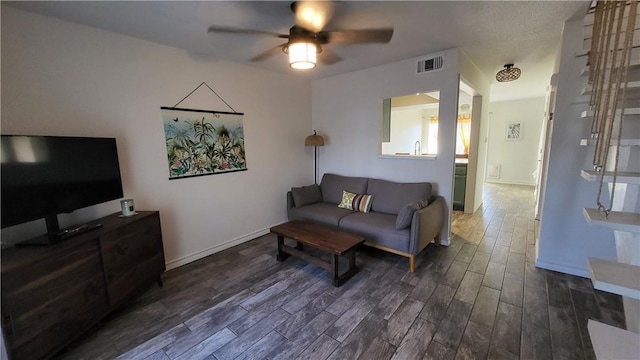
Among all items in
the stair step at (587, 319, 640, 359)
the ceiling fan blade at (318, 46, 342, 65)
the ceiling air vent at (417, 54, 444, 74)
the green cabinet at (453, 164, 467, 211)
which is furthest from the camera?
the green cabinet at (453, 164, 467, 211)

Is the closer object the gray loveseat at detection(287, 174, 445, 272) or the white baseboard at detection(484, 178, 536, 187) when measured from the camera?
the gray loveseat at detection(287, 174, 445, 272)

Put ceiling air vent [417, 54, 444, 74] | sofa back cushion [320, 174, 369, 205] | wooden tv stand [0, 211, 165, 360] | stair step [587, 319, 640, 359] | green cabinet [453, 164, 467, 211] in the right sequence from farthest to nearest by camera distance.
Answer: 1. green cabinet [453, 164, 467, 211]
2. sofa back cushion [320, 174, 369, 205]
3. ceiling air vent [417, 54, 444, 74]
4. wooden tv stand [0, 211, 165, 360]
5. stair step [587, 319, 640, 359]

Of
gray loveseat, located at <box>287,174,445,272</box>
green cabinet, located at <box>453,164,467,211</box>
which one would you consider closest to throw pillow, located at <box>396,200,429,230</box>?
gray loveseat, located at <box>287,174,445,272</box>

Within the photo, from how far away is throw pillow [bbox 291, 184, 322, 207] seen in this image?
385 centimetres

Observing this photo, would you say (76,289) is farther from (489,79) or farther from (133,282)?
(489,79)

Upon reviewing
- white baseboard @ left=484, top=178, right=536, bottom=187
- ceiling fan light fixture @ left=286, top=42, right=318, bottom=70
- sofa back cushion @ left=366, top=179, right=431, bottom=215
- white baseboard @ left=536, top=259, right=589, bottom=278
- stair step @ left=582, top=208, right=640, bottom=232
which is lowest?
white baseboard @ left=536, top=259, right=589, bottom=278

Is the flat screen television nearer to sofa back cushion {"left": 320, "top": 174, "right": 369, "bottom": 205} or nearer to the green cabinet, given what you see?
sofa back cushion {"left": 320, "top": 174, "right": 369, "bottom": 205}

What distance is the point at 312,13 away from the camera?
2.00 metres

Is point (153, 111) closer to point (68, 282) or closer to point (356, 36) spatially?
point (68, 282)

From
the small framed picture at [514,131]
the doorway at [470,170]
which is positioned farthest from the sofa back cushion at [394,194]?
the small framed picture at [514,131]

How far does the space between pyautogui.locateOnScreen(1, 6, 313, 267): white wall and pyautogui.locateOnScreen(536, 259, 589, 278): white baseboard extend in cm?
340

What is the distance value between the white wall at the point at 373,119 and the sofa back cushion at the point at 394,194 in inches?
8.5

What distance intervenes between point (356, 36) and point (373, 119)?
1.96 meters

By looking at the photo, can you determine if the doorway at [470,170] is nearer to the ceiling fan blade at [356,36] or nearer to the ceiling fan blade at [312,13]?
the ceiling fan blade at [356,36]
